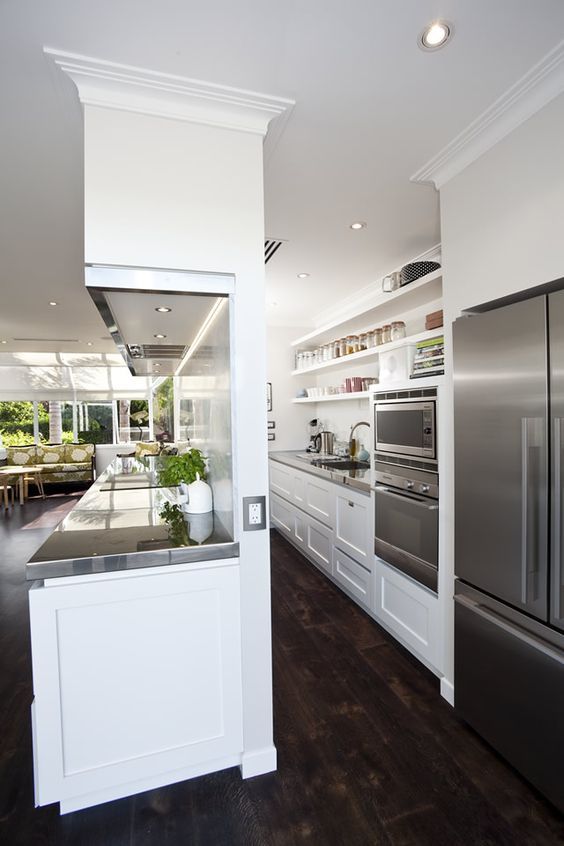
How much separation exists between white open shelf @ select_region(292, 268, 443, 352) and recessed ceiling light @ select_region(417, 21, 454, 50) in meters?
1.08

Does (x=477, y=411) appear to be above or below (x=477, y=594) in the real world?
above

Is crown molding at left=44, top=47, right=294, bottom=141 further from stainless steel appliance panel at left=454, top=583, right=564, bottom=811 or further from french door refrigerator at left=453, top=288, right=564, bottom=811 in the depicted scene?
stainless steel appliance panel at left=454, top=583, right=564, bottom=811

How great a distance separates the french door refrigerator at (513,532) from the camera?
1496 mm

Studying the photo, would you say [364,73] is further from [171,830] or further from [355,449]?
[355,449]

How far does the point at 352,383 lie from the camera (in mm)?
4156

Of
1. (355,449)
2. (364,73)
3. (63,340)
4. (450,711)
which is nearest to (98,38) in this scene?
(364,73)

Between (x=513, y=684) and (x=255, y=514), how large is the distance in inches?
47.1

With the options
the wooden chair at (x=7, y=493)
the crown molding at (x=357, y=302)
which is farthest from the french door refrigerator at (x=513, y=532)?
the wooden chair at (x=7, y=493)

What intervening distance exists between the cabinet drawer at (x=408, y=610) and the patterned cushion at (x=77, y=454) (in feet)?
24.6

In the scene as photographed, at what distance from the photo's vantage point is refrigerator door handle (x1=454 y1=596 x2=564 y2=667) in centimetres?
149

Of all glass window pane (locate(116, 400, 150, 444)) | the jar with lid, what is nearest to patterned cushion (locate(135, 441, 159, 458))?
glass window pane (locate(116, 400, 150, 444))

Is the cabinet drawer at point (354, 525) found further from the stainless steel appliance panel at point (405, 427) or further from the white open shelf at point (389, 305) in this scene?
the white open shelf at point (389, 305)

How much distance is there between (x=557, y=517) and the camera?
4.90 feet

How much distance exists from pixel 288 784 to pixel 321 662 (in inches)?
32.7
